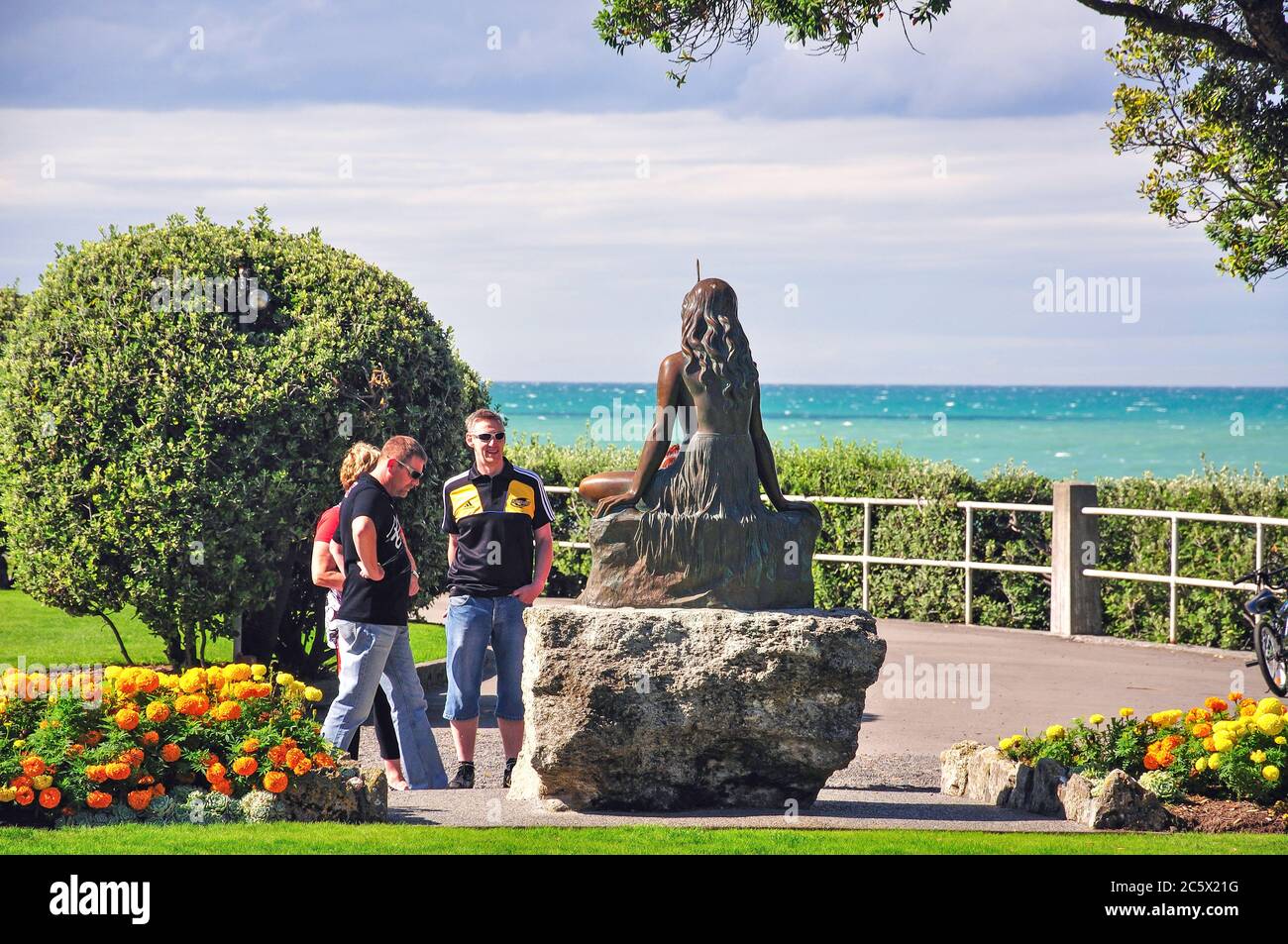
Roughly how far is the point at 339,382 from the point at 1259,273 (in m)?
8.80

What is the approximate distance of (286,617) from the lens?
1152 cm

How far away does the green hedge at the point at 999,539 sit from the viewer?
14.3 meters

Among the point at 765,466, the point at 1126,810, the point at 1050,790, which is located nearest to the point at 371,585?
the point at 765,466

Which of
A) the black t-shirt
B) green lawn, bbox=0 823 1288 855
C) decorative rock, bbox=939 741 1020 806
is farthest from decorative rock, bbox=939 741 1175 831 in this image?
the black t-shirt

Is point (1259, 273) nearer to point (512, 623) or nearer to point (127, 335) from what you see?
point (512, 623)

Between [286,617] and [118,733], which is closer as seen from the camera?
[118,733]

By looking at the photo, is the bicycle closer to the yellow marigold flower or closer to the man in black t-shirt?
the yellow marigold flower

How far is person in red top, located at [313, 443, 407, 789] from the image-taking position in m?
8.02

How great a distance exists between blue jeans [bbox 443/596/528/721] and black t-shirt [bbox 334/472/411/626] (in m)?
0.42

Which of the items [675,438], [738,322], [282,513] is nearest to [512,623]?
[675,438]

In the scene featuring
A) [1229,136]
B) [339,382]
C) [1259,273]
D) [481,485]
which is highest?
[1229,136]

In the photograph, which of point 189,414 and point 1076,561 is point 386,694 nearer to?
point 189,414

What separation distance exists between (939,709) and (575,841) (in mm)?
5686

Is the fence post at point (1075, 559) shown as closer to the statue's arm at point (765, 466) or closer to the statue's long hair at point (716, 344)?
the statue's arm at point (765, 466)
